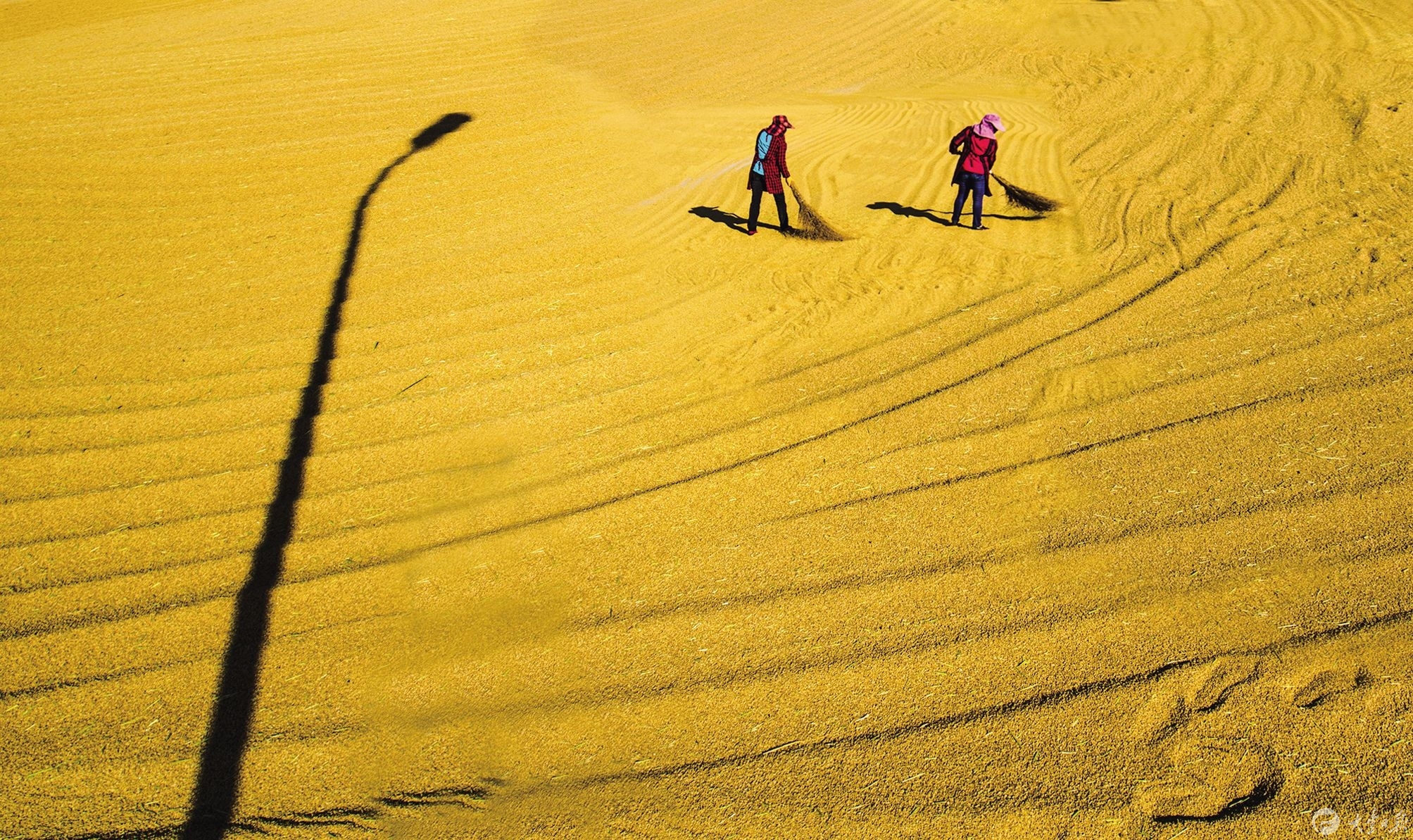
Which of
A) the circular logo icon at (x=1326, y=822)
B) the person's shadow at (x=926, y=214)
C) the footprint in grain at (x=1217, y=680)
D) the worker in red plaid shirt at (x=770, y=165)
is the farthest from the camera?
the person's shadow at (x=926, y=214)

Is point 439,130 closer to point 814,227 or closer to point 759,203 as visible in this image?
point 759,203

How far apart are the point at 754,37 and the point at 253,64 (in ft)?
26.5

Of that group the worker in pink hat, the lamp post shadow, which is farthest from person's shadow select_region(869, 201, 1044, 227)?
the lamp post shadow

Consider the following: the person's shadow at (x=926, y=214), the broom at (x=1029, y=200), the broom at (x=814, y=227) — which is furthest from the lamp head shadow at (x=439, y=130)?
the broom at (x=1029, y=200)

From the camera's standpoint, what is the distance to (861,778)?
3893mm

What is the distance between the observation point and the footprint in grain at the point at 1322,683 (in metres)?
3.99

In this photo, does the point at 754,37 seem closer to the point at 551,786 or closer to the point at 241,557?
the point at 241,557

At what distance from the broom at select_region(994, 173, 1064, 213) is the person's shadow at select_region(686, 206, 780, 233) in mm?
2332

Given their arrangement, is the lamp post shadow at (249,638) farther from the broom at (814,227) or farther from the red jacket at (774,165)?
the broom at (814,227)

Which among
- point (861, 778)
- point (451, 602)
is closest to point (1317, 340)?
point (861, 778)

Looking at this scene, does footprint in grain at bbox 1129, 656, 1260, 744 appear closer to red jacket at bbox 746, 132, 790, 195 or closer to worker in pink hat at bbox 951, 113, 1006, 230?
worker in pink hat at bbox 951, 113, 1006, 230

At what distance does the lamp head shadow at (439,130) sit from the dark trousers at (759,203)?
4609mm

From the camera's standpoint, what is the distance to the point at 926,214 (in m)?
9.64

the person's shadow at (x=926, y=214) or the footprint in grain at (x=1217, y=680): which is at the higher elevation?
the person's shadow at (x=926, y=214)
